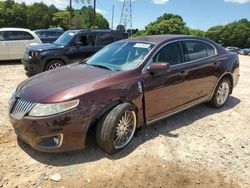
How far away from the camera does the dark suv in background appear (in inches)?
350

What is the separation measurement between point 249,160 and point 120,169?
1.86 meters

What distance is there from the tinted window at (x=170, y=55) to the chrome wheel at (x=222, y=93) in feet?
5.13

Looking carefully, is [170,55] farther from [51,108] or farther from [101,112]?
[51,108]

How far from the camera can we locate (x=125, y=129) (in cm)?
412

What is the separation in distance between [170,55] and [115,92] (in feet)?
4.78

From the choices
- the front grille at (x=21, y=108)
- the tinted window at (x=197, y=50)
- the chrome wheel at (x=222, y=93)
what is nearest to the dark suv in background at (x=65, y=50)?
the tinted window at (x=197, y=50)

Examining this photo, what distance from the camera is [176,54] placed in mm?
5012

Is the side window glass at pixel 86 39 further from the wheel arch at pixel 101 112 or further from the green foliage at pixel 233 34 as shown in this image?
the green foliage at pixel 233 34

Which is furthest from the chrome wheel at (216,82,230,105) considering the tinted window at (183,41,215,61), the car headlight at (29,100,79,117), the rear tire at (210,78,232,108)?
the car headlight at (29,100,79,117)

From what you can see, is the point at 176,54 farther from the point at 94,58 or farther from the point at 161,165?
the point at 161,165

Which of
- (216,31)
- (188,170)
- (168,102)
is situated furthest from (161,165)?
(216,31)

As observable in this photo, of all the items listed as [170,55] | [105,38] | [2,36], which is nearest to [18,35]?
[2,36]

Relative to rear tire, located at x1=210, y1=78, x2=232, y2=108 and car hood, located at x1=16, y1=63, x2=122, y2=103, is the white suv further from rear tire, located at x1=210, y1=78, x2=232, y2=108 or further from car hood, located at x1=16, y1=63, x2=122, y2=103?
rear tire, located at x1=210, y1=78, x2=232, y2=108

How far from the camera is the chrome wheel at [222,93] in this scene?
611 centimetres
